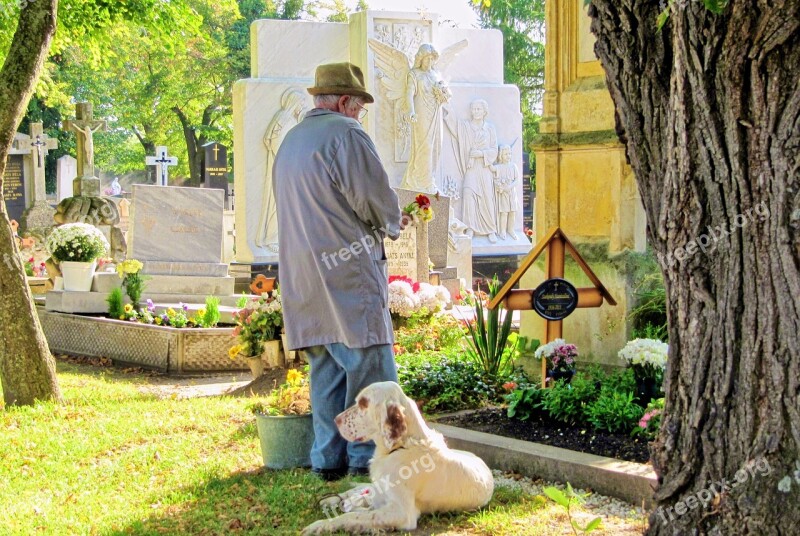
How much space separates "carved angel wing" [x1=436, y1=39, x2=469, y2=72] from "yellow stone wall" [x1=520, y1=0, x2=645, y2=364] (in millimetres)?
11481

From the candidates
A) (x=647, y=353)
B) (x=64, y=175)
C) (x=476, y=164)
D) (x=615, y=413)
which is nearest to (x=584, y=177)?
(x=647, y=353)

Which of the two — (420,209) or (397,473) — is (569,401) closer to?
(397,473)

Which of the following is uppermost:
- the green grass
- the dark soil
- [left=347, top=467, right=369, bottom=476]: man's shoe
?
the dark soil

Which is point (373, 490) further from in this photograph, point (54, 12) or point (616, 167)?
point (54, 12)

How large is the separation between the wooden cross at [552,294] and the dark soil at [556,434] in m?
0.38

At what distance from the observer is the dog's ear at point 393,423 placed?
4109mm

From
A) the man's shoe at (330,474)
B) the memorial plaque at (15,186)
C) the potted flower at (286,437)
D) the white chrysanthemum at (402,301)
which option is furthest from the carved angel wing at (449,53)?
the man's shoe at (330,474)

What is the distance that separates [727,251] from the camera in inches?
118

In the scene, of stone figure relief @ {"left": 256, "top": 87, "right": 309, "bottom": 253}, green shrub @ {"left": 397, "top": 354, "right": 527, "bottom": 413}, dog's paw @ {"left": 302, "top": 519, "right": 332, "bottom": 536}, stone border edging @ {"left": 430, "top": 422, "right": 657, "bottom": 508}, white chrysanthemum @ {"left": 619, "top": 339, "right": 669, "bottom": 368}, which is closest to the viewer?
dog's paw @ {"left": 302, "top": 519, "right": 332, "bottom": 536}

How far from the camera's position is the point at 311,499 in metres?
4.54

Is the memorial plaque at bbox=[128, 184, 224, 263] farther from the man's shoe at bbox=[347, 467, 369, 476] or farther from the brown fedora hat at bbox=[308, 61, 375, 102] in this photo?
the man's shoe at bbox=[347, 467, 369, 476]

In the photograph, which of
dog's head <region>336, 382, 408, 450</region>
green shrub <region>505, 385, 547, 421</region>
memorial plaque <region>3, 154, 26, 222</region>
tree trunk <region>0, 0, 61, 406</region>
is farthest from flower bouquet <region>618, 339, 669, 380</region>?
memorial plaque <region>3, 154, 26, 222</region>

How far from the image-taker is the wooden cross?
6.05 meters

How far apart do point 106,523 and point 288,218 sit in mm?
1637
